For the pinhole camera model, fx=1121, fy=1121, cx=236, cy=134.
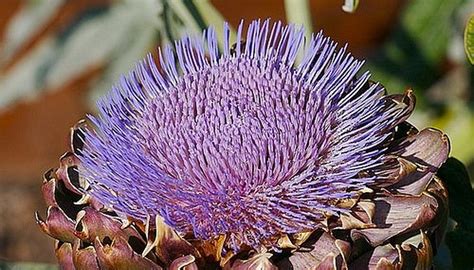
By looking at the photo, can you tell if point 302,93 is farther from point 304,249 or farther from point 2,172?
point 2,172

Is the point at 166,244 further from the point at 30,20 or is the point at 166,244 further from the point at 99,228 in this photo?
the point at 30,20

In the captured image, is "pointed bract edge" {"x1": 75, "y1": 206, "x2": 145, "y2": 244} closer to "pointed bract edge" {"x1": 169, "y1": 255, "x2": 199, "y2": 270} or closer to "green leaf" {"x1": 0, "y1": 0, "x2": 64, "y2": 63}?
"pointed bract edge" {"x1": 169, "y1": 255, "x2": 199, "y2": 270}

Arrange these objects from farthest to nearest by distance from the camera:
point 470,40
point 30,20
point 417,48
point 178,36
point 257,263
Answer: point 30,20 < point 417,48 < point 178,36 < point 470,40 < point 257,263

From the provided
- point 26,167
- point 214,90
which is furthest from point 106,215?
point 26,167

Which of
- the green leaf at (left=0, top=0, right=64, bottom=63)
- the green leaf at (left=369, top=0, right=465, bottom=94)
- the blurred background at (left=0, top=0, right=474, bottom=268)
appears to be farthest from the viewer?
the green leaf at (left=0, top=0, right=64, bottom=63)

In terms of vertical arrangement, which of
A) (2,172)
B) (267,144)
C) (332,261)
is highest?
(2,172)

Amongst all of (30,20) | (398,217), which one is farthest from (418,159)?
(30,20)

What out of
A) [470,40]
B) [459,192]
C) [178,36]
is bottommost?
[459,192]

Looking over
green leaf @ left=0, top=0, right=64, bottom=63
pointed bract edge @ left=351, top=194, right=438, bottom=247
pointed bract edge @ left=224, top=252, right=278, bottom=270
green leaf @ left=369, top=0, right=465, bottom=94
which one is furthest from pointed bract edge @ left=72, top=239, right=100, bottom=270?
green leaf @ left=0, top=0, right=64, bottom=63
